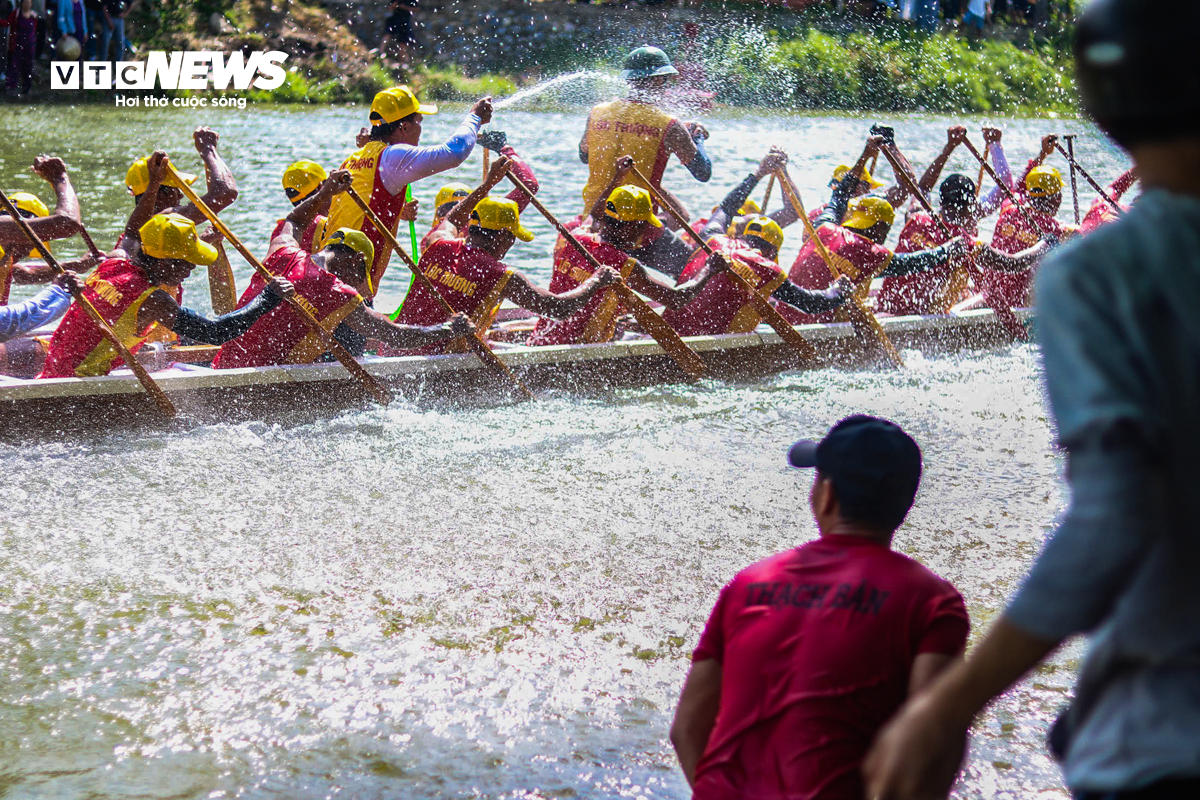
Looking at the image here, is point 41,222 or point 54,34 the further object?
point 54,34

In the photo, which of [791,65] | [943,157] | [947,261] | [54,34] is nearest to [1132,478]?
[947,261]

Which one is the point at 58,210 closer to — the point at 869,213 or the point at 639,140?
the point at 639,140

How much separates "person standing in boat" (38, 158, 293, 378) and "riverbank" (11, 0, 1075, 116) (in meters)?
18.4

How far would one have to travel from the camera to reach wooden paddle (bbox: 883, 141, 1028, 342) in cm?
886

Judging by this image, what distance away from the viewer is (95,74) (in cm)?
2111

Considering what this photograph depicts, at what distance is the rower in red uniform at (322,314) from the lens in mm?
6258

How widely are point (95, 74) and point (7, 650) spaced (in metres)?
19.4

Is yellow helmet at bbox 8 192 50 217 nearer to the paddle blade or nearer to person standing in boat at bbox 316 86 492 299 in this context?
person standing in boat at bbox 316 86 492 299

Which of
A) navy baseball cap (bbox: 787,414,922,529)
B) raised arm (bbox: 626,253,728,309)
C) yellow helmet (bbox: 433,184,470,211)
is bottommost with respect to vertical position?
raised arm (bbox: 626,253,728,309)

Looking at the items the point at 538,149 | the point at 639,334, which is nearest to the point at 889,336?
the point at 639,334

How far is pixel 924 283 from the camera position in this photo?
342 inches

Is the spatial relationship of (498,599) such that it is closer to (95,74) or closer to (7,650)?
(7,650)

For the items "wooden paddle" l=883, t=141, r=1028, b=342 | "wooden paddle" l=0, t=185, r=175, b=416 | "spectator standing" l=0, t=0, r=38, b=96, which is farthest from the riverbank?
"wooden paddle" l=0, t=185, r=175, b=416

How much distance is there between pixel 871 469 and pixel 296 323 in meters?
4.87
